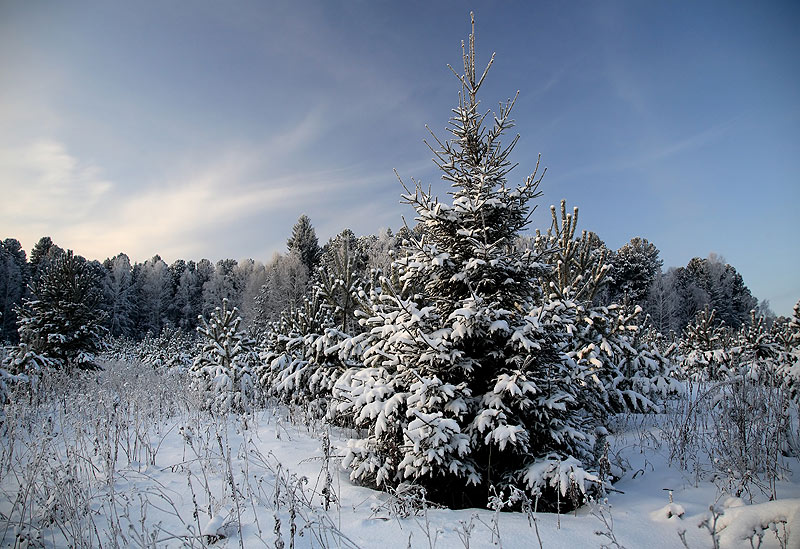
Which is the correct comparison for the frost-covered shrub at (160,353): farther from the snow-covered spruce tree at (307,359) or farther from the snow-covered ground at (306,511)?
the snow-covered ground at (306,511)

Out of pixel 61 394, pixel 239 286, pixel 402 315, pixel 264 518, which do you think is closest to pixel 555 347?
pixel 402 315

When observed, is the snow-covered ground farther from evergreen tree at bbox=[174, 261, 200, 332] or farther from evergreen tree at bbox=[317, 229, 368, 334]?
evergreen tree at bbox=[174, 261, 200, 332]

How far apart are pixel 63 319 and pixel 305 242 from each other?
2867 centimetres

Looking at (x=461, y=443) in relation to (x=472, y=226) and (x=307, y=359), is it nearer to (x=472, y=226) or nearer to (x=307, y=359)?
(x=472, y=226)

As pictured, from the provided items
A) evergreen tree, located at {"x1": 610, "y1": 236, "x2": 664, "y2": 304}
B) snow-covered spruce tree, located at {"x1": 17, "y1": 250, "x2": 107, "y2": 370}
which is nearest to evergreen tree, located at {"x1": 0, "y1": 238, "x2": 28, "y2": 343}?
snow-covered spruce tree, located at {"x1": 17, "y1": 250, "x2": 107, "y2": 370}

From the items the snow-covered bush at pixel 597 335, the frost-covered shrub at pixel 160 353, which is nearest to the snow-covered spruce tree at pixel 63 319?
the frost-covered shrub at pixel 160 353

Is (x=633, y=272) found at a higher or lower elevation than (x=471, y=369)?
higher

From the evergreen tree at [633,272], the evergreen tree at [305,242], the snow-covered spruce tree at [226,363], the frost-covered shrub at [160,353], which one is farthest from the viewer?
the evergreen tree at [305,242]

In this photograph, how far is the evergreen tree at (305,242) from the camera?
40650mm

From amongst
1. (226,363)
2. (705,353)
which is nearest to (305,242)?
(226,363)

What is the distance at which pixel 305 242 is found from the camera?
4128 cm

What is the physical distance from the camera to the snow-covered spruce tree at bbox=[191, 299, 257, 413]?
910 cm

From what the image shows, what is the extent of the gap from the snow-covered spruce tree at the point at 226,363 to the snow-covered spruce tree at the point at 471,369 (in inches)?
223

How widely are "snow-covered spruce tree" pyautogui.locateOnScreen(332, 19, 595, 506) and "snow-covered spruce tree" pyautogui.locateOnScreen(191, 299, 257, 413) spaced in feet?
18.6
